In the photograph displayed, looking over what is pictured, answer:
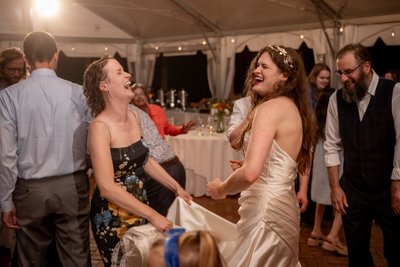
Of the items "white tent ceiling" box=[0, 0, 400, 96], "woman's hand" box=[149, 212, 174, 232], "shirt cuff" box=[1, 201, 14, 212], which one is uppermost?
"white tent ceiling" box=[0, 0, 400, 96]

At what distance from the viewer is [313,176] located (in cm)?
411

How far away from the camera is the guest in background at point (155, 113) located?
4016mm

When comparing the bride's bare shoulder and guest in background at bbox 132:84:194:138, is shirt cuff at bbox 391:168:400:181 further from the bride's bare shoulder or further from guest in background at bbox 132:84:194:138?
guest in background at bbox 132:84:194:138

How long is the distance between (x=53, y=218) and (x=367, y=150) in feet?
5.88

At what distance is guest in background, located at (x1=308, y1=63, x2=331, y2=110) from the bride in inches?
88.7

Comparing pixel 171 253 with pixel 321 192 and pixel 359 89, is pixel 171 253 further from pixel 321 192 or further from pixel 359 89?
pixel 321 192

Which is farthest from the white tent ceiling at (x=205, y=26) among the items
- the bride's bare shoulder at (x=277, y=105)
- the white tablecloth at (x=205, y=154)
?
the bride's bare shoulder at (x=277, y=105)

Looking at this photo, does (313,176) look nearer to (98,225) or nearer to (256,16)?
(98,225)

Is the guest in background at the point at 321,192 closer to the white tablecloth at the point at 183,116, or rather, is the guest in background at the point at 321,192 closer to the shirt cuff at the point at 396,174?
the shirt cuff at the point at 396,174

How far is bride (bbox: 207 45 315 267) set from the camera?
177 cm

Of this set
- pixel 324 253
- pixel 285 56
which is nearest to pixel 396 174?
pixel 285 56

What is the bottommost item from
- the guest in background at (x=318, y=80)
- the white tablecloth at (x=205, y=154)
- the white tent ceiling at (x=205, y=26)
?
the white tablecloth at (x=205, y=154)

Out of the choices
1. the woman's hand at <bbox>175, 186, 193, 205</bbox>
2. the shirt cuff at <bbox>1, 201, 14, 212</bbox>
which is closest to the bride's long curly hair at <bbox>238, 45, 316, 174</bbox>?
the woman's hand at <bbox>175, 186, 193, 205</bbox>

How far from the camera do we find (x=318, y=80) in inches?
163
